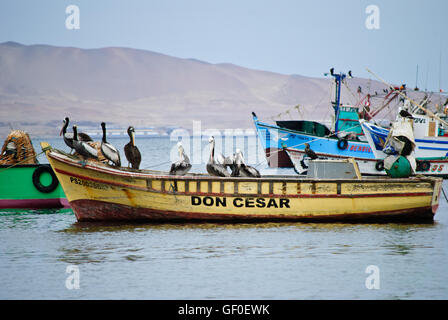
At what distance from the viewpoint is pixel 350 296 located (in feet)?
40.6

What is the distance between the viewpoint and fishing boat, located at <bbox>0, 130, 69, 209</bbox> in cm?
2386

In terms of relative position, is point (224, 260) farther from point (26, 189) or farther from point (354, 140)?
point (354, 140)

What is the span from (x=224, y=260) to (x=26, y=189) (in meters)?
12.0

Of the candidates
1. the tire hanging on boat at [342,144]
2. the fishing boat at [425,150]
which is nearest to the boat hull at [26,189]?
the fishing boat at [425,150]

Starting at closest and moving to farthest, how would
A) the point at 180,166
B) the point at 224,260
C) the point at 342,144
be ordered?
the point at 224,260
the point at 180,166
the point at 342,144

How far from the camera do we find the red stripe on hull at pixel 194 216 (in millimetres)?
18594

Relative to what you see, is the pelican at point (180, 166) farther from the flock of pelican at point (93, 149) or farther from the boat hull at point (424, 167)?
the boat hull at point (424, 167)

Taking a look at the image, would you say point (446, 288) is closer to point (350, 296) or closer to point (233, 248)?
point (350, 296)

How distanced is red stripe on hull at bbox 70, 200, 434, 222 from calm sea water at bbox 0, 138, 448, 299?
9.0 inches

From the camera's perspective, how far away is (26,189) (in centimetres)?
2411
